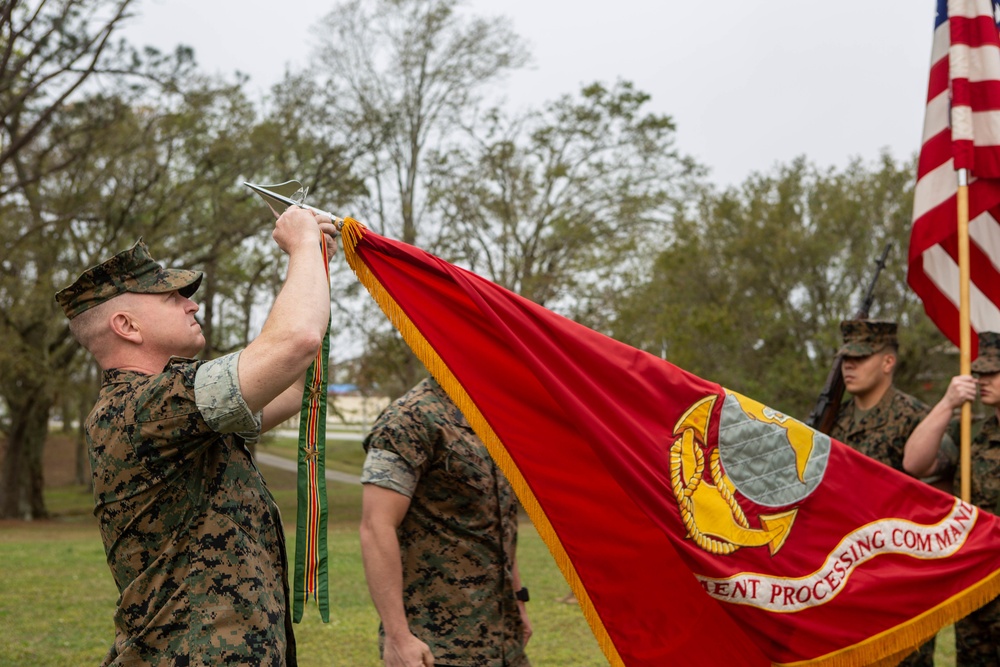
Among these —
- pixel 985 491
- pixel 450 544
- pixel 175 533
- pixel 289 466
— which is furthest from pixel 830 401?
pixel 289 466

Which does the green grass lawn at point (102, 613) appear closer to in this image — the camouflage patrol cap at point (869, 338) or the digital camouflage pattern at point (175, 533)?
the camouflage patrol cap at point (869, 338)

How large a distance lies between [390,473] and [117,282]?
1.22 metres

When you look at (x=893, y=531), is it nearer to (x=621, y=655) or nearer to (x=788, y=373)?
(x=621, y=655)

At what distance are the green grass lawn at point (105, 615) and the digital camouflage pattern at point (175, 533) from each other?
509cm

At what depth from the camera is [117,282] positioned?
9.03 ft

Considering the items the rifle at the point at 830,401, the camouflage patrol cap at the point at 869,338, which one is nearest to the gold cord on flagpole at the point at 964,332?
the camouflage patrol cap at the point at 869,338

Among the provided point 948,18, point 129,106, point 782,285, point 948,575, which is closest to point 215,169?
point 129,106

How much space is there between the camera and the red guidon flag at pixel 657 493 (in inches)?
130

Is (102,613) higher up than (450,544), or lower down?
lower down

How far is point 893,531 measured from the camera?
3631mm

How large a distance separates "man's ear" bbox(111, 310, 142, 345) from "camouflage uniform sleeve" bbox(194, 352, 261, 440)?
0.42m

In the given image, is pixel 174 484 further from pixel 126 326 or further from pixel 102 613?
pixel 102 613

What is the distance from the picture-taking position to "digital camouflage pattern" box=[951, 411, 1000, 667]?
4969mm

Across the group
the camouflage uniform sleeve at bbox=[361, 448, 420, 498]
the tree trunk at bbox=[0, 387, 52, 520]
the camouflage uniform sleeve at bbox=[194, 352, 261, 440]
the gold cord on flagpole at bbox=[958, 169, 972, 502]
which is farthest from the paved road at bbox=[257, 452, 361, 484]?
the camouflage uniform sleeve at bbox=[194, 352, 261, 440]
